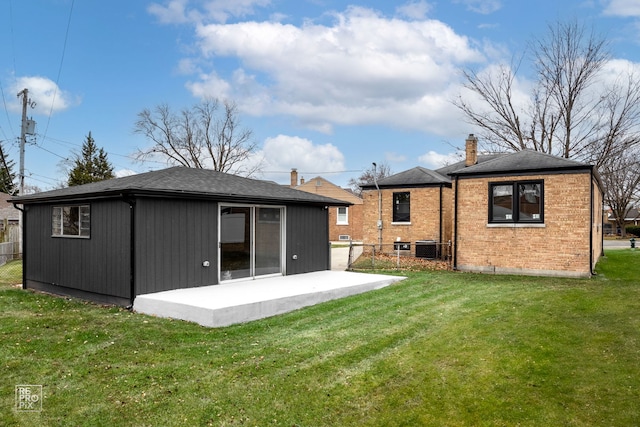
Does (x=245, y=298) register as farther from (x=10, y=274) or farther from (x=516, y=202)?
(x=10, y=274)

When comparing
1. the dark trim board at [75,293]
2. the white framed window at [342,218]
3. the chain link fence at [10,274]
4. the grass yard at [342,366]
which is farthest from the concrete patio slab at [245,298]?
the white framed window at [342,218]

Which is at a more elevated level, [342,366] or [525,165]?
[525,165]

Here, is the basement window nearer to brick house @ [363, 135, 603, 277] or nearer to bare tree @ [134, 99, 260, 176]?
brick house @ [363, 135, 603, 277]

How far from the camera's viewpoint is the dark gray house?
8.72 m

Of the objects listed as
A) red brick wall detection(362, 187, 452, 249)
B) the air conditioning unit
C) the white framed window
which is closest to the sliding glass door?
the air conditioning unit

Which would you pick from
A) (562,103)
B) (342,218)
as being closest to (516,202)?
(562,103)

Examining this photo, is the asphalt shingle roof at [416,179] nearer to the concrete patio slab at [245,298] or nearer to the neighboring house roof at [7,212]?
the concrete patio slab at [245,298]

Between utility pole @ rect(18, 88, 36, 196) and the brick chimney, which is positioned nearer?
the brick chimney

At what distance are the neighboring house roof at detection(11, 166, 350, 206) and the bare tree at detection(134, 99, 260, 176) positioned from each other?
24.9 meters

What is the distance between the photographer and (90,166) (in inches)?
1496

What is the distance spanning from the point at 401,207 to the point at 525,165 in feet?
23.2

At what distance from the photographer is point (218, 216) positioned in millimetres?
9922

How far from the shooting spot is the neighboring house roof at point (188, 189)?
8750 mm

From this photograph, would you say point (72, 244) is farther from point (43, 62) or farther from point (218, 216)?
point (43, 62)
